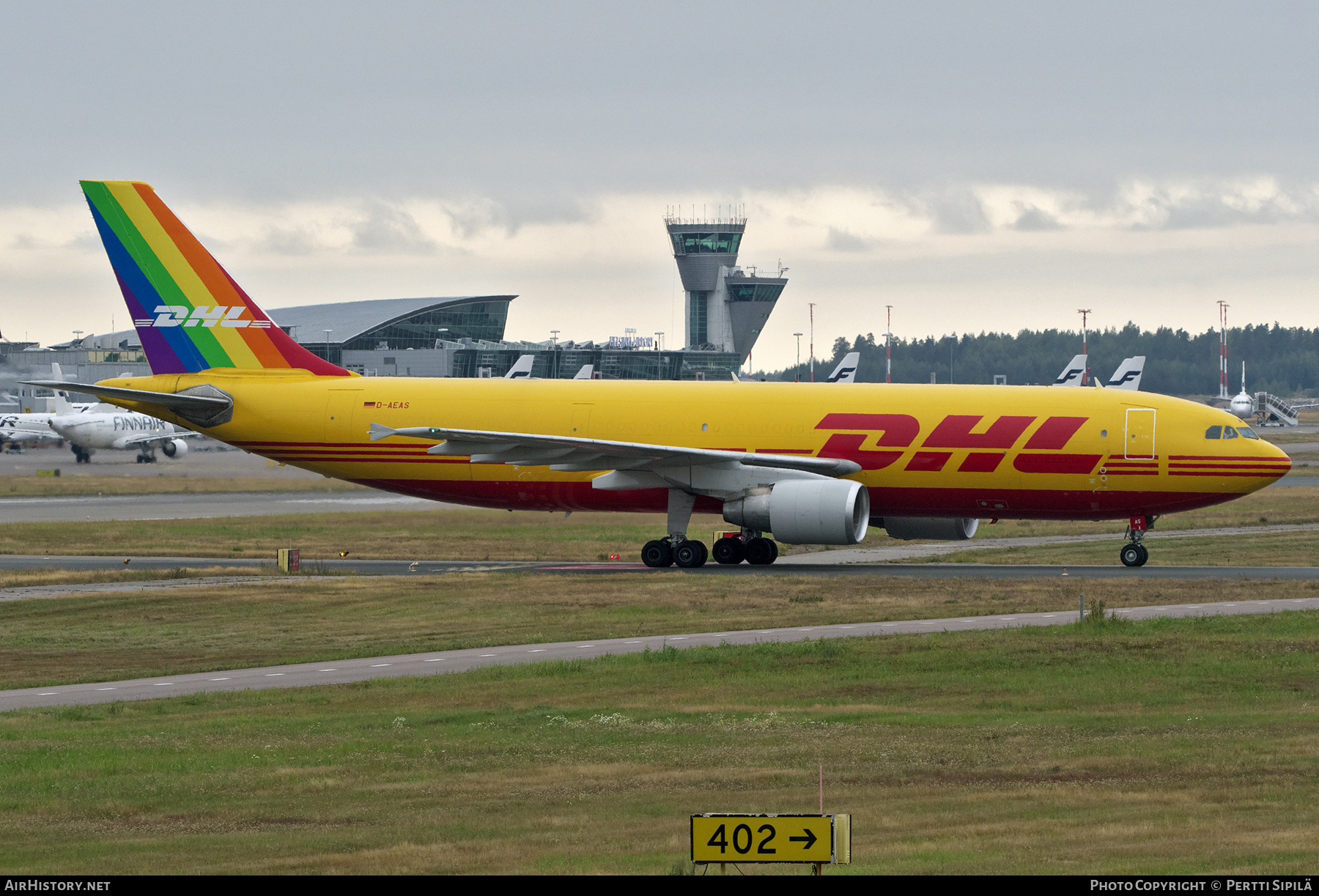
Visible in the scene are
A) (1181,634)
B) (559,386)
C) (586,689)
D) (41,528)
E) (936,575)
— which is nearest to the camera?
(586,689)

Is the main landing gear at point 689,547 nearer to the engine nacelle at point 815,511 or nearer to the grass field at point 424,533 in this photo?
the engine nacelle at point 815,511

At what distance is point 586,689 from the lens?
2288 cm

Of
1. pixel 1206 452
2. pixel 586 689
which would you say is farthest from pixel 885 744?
pixel 1206 452

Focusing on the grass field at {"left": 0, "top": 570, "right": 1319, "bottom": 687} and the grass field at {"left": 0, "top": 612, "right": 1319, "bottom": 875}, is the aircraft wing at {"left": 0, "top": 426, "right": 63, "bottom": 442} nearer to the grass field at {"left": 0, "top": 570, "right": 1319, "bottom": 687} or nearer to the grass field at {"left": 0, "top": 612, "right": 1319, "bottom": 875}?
the grass field at {"left": 0, "top": 570, "right": 1319, "bottom": 687}

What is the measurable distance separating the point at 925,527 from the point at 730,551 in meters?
5.36

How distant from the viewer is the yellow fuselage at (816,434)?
3956 cm

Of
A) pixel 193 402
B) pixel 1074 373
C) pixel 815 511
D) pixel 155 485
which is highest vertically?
pixel 1074 373

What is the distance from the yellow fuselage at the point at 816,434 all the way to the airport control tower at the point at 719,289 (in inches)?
5111

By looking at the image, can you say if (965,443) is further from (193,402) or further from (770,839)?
(770,839)

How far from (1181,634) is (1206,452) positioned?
1381 centimetres

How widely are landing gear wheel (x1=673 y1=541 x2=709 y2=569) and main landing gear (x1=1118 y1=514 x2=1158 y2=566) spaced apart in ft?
36.4

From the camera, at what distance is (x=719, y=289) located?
174m

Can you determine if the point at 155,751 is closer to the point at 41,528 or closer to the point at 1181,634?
the point at 1181,634

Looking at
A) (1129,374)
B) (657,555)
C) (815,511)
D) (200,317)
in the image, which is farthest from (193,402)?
(1129,374)
